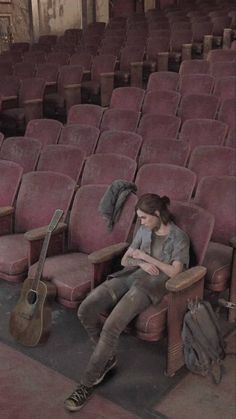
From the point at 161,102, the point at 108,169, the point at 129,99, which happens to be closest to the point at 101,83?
Answer: the point at 129,99

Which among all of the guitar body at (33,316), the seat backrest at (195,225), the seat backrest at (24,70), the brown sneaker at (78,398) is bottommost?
the brown sneaker at (78,398)

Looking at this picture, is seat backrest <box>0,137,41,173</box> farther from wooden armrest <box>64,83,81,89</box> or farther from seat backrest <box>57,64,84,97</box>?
seat backrest <box>57,64,84,97</box>

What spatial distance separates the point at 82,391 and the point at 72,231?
2.02ft

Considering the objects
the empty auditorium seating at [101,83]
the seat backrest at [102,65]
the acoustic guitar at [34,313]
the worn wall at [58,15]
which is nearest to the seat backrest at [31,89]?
the empty auditorium seating at [101,83]

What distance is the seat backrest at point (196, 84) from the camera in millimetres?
3047

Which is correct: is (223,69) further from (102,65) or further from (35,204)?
(35,204)

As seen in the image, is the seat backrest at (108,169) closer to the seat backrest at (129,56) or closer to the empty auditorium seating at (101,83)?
the empty auditorium seating at (101,83)

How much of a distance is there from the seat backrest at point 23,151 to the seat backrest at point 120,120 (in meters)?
0.48

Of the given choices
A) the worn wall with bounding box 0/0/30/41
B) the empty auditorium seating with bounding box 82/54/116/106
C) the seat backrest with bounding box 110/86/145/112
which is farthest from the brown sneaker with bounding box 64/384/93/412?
the worn wall with bounding box 0/0/30/41

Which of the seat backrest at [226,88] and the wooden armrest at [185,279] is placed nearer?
the wooden armrest at [185,279]

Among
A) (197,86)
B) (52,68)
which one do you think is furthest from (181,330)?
(52,68)

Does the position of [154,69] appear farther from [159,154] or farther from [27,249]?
[27,249]

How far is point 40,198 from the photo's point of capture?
1.91 m

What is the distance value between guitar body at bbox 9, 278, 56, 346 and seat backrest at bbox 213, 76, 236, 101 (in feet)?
6.02
